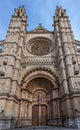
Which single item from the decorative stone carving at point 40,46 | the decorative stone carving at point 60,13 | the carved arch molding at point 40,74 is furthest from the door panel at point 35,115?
the decorative stone carving at point 60,13

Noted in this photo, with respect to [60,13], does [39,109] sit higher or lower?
lower

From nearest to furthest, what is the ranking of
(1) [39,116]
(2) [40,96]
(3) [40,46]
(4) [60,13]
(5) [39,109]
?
(1) [39,116] → (5) [39,109] → (2) [40,96] → (3) [40,46] → (4) [60,13]

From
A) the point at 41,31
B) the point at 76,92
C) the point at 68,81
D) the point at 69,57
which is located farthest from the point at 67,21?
the point at 76,92

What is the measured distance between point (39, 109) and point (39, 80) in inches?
130

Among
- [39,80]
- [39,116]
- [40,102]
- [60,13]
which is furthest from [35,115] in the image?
[60,13]

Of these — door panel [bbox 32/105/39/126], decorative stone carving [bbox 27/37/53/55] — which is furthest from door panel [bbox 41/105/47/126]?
decorative stone carving [bbox 27/37/53/55]

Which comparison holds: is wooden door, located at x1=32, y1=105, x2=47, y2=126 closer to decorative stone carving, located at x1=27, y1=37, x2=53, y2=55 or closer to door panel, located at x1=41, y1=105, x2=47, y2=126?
door panel, located at x1=41, y1=105, x2=47, y2=126

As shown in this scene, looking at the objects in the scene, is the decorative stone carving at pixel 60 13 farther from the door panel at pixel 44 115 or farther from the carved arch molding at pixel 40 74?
the door panel at pixel 44 115

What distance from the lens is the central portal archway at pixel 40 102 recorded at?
12179mm

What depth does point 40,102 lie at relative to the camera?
13.5 metres

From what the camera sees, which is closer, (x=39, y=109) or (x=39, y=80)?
(x=39, y=109)

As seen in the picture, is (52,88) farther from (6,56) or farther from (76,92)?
(6,56)

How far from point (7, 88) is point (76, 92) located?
252 inches

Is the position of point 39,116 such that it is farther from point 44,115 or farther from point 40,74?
point 40,74
